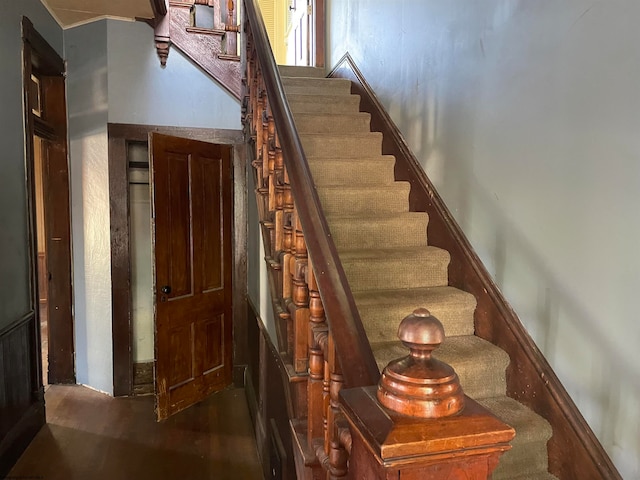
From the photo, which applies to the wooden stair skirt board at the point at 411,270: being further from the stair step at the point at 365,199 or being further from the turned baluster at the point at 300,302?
the turned baluster at the point at 300,302

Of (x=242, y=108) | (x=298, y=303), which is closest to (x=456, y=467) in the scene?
(x=298, y=303)

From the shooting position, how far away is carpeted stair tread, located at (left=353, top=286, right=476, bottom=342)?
1880 millimetres

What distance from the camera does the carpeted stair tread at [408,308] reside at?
6.17 feet

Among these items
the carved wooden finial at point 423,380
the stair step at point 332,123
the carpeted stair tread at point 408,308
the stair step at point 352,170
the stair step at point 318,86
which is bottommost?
the carpeted stair tread at point 408,308

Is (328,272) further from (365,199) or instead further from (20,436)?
(20,436)

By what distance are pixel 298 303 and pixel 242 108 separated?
2.43 metres

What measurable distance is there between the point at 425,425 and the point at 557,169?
1.30m

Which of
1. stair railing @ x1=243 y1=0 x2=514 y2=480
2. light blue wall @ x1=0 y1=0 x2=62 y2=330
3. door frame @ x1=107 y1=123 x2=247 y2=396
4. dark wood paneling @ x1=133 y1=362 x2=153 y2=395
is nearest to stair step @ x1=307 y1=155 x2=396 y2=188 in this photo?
stair railing @ x1=243 y1=0 x2=514 y2=480

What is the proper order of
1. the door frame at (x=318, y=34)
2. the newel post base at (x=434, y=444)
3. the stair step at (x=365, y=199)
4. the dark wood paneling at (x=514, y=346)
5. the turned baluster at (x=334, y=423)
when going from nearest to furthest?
1. the newel post base at (x=434, y=444)
2. the turned baluster at (x=334, y=423)
3. the dark wood paneling at (x=514, y=346)
4. the stair step at (x=365, y=199)
5. the door frame at (x=318, y=34)

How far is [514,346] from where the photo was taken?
180 cm

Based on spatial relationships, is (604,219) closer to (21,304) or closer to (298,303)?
(298,303)

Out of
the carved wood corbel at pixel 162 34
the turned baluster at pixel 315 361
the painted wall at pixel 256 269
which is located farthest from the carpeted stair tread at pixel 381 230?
the carved wood corbel at pixel 162 34

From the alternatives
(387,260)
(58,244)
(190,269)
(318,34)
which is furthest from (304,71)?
(387,260)

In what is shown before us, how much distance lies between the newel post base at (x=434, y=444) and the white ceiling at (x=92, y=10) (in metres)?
3.37
